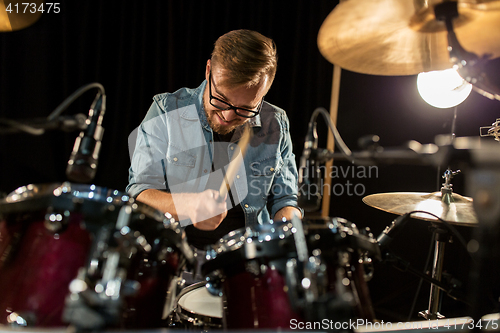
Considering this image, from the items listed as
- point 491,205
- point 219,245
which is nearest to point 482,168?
point 491,205

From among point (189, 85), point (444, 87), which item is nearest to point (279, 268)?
point (444, 87)

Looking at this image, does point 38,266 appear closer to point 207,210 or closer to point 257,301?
point 257,301

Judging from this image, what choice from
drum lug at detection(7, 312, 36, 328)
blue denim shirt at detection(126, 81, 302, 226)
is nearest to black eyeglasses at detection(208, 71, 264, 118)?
blue denim shirt at detection(126, 81, 302, 226)

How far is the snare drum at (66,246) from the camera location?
0.65 metres

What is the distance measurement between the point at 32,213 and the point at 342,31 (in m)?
0.95

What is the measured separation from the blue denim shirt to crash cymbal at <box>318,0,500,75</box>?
71 centimetres

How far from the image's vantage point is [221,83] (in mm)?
1442

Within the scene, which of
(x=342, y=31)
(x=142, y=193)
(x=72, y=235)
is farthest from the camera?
(x=142, y=193)

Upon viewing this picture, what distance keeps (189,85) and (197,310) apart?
1490 mm

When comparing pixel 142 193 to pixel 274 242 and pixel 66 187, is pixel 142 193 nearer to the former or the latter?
pixel 66 187

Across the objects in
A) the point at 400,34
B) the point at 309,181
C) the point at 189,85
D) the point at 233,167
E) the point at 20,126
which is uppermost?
the point at 400,34

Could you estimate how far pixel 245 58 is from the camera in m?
1.44

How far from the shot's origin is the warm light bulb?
1753 mm

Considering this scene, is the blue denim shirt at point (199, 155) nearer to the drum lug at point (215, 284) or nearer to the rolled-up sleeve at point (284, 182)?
the rolled-up sleeve at point (284, 182)
